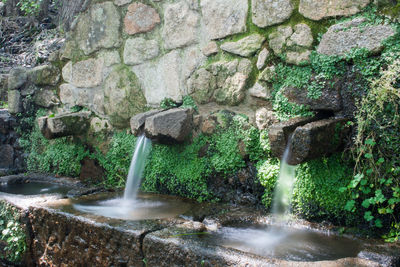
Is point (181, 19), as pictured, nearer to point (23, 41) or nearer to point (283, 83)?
point (283, 83)

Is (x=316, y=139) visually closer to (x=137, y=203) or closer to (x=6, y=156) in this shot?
(x=137, y=203)

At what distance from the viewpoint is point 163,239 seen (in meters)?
1.92

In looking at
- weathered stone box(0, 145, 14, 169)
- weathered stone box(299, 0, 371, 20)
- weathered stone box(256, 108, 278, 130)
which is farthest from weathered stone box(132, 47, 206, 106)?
weathered stone box(0, 145, 14, 169)

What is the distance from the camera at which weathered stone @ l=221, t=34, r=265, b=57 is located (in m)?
2.67

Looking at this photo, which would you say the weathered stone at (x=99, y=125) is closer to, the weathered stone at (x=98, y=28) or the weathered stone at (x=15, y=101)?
the weathered stone at (x=98, y=28)

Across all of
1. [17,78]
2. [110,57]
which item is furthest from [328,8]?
[17,78]

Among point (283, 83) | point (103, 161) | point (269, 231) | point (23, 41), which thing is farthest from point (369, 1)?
point (23, 41)

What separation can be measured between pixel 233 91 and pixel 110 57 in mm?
1438

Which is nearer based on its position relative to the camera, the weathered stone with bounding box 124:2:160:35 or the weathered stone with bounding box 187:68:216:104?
the weathered stone with bounding box 187:68:216:104

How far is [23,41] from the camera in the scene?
572 centimetres

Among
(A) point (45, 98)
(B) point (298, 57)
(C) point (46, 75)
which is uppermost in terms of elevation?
(C) point (46, 75)

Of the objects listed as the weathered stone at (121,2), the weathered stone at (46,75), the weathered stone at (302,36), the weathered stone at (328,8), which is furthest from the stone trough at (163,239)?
the weathered stone at (121,2)

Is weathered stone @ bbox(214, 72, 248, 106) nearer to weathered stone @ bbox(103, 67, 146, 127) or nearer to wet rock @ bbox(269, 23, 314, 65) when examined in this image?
wet rock @ bbox(269, 23, 314, 65)

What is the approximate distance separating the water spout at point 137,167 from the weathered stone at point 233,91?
0.67 metres
